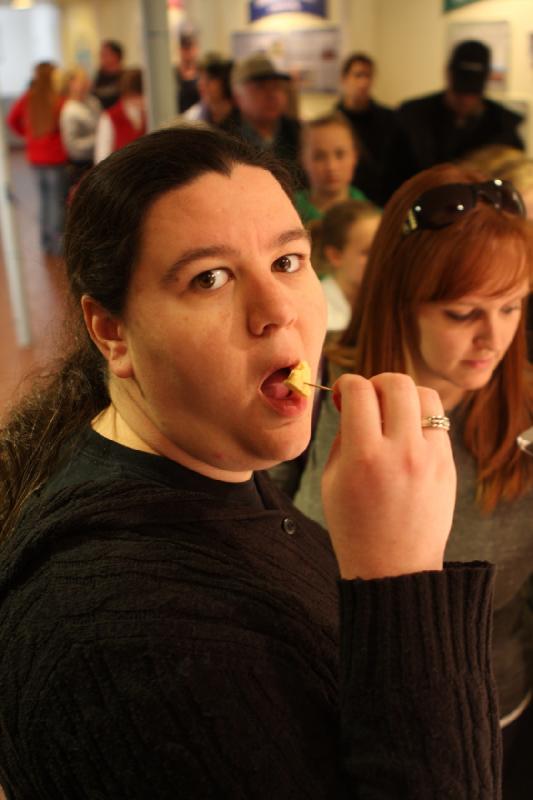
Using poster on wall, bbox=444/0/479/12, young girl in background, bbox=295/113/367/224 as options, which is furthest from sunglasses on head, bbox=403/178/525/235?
poster on wall, bbox=444/0/479/12

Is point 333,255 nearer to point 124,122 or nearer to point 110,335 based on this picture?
point 110,335

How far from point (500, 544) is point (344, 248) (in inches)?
46.0

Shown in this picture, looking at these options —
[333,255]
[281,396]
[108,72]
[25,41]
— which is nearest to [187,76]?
[108,72]

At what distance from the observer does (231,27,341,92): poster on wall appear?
523cm

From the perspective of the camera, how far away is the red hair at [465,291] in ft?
4.12

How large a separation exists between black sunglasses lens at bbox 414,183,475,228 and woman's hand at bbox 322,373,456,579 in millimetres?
634

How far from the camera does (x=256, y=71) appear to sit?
3.32 metres

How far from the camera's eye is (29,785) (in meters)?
0.66

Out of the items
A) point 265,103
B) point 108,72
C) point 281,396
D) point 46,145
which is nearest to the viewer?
point 281,396

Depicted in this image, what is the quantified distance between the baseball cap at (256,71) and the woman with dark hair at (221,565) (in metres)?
2.69

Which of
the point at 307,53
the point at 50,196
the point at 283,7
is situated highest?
the point at 283,7

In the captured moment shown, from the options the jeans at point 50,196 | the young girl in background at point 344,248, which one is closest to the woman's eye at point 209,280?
the young girl in background at point 344,248

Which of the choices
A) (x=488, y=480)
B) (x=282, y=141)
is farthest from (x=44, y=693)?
(x=282, y=141)

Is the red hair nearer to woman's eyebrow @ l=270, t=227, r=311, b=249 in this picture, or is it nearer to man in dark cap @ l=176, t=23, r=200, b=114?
woman's eyebrow @ l=270, t=227, r=311, b=249
